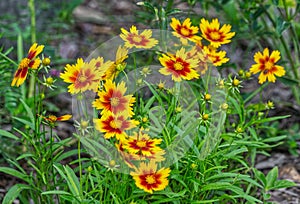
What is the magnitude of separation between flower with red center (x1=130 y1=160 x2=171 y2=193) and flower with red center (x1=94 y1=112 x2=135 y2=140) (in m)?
0.11

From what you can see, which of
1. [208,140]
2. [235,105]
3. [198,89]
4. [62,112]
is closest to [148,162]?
[208,140]

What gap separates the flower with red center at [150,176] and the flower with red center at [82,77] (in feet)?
0.79

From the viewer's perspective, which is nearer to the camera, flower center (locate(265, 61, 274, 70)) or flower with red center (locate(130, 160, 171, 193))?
flower with red center (locate(130, 160, 171, 193))

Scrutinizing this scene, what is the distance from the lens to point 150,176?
Result: 1515 mm

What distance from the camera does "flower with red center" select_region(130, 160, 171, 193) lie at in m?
1.49

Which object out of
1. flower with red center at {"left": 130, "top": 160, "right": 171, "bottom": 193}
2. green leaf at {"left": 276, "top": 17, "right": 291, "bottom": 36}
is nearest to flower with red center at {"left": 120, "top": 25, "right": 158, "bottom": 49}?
flower with red center at {"left": 130, "top": 160, "right": 171, "bottom": 193}

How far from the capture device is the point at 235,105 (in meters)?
2.05

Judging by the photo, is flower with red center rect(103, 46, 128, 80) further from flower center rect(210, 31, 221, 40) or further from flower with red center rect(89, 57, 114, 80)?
flower center rect(210, 31, 221, 40)

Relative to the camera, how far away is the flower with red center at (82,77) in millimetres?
1500

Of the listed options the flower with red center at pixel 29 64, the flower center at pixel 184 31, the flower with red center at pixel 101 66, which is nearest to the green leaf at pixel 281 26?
the flower center at pixel 184 31

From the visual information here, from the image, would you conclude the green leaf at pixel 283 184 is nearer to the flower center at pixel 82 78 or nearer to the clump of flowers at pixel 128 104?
the clump of flowers at pixel 128 104

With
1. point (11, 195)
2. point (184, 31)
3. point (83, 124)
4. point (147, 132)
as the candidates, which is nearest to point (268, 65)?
point (184, 31)

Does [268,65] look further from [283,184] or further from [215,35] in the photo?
[283,184]

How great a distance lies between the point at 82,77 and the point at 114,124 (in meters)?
0.15
